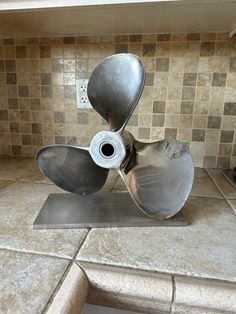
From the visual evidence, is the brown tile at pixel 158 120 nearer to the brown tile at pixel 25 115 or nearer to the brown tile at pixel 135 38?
the brown tile at pixel 135 38

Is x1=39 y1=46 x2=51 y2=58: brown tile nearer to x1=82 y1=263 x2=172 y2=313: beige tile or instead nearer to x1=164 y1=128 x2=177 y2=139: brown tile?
x1=164 y1=128 x2=177 y2=139: brown tile

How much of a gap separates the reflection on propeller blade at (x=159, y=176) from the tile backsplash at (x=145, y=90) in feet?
1.20

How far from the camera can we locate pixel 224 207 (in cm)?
58

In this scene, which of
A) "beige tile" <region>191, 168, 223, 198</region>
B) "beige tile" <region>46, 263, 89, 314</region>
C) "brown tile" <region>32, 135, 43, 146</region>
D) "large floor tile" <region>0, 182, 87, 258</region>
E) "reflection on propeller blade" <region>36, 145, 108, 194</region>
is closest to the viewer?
"beige tile" <region>46, 263, 89, 314</region>

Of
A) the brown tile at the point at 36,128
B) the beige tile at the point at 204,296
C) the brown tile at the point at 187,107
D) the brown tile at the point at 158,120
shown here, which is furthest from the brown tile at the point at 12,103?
the beige tile at the point at 204,296

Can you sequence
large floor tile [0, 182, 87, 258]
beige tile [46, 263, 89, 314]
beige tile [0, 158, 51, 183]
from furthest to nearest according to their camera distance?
beige tile [0, 158, 51, 183]
large floor tile [0, 182, 87, 258]
beige tile [46, 263, 89, 314]

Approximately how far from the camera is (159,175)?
53 cm

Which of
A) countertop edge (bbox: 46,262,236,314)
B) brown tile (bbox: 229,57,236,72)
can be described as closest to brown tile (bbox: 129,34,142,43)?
brown tile (bbox: 229,57,236,72)

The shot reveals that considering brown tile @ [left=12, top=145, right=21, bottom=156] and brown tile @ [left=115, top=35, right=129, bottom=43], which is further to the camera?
brown tile @ [left=12, top=145, right=21, bottom=156]

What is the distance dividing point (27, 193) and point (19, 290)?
0.37 meters

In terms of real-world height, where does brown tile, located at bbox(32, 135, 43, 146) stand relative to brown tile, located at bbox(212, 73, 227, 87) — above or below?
below

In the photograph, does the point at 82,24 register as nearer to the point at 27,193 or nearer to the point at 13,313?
the point at 27,193

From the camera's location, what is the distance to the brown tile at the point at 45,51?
88cm

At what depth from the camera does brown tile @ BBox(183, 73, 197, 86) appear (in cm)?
83
